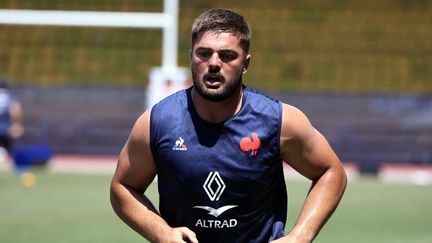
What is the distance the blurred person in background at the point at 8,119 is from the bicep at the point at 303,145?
15463 millimetres

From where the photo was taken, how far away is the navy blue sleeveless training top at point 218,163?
4762mm

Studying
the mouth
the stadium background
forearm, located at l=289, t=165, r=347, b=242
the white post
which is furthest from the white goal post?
the mouth

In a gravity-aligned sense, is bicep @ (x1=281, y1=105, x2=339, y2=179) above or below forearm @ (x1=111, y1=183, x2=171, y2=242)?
above

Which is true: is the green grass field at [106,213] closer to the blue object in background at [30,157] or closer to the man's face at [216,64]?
the blue object in background at [30,157]

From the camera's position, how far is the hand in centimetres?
463

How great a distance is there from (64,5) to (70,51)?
1456 mm

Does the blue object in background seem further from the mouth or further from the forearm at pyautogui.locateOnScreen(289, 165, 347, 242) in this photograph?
the mouth

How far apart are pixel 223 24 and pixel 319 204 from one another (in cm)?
95

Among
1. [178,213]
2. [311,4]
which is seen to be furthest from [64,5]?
[178,213]

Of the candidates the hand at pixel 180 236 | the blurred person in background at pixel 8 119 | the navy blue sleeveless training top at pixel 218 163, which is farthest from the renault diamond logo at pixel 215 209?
the blurred person in background at pixel 8 119

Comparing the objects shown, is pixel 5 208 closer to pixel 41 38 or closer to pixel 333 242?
pixel 333 242

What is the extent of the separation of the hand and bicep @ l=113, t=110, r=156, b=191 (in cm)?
35

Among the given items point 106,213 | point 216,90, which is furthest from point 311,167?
point 106,213

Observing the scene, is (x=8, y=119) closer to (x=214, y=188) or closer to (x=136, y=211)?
(x=136, y=211)
